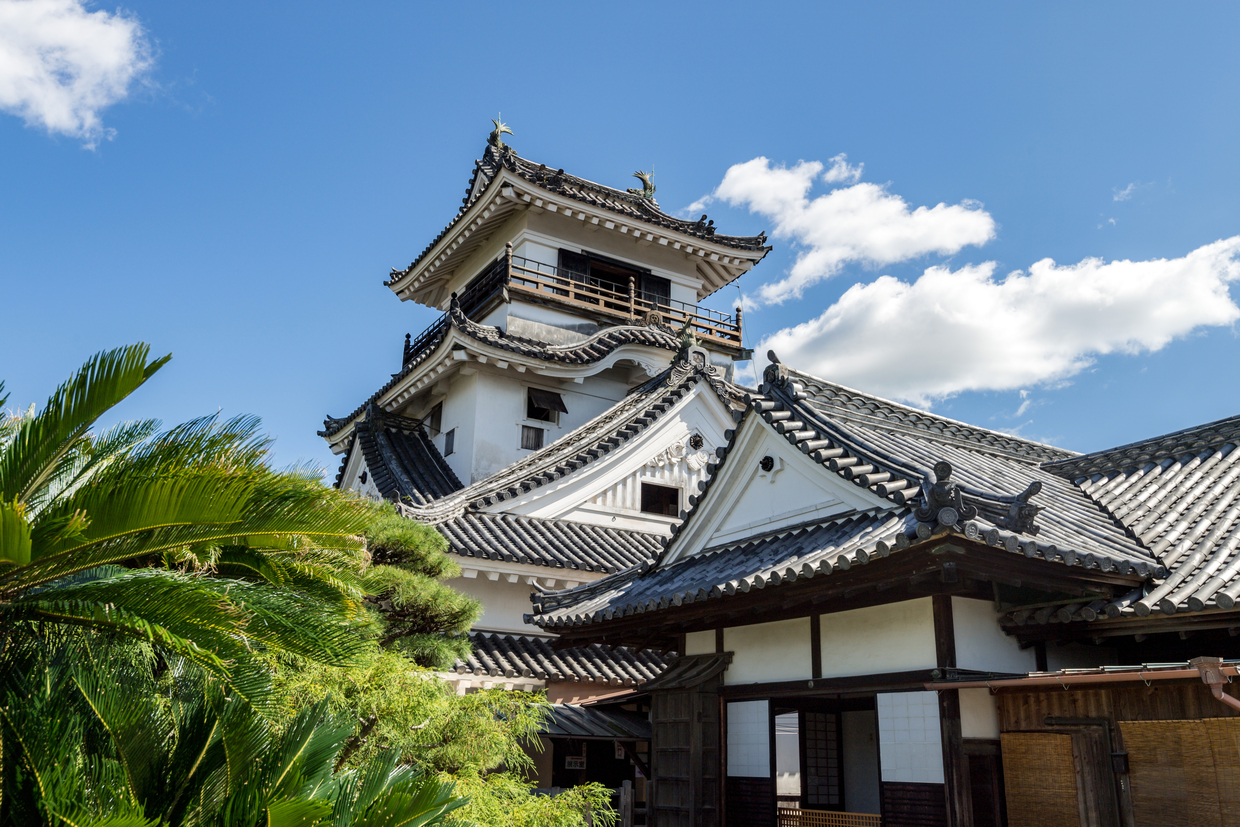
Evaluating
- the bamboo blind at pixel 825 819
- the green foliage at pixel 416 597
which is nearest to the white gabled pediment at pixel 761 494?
the green foliage at pixel 416 597

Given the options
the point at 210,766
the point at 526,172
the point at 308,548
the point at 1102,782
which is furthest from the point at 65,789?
the point at 526,172

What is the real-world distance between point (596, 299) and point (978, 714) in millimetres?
15816

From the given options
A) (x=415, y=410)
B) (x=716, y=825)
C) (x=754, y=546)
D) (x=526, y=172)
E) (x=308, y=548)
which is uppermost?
(x=526, y=172)

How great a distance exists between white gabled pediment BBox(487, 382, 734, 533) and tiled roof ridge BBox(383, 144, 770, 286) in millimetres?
6146

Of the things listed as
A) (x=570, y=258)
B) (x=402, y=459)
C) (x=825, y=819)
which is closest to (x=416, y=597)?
(x=825, y=819)

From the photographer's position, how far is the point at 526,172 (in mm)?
20641

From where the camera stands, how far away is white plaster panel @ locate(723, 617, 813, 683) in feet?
29.6

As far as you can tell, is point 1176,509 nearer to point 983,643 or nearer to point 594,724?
point 983,643

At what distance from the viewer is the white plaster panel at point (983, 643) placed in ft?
24.8

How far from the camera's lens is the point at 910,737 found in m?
7.64

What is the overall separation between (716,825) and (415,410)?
50.1 ft

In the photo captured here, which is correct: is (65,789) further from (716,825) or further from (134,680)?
(716,825)

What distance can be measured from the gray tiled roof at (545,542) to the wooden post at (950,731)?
6.52 metres

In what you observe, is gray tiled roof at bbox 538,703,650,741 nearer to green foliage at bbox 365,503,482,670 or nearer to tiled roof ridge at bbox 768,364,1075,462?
green foliage at bbox 365,503,482,670
